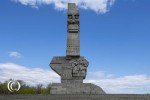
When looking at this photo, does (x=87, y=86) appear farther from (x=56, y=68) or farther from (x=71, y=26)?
(x=71, y=26)

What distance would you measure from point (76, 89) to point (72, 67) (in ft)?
4.95

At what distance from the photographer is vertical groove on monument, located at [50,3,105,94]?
24.0 meters

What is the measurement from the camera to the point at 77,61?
979 inches

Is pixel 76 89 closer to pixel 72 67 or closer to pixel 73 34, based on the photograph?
pixel 72 67

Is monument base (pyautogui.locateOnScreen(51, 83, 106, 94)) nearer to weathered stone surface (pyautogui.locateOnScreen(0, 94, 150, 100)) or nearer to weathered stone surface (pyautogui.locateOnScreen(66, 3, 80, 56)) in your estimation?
weathered stone surface (pyautogui.locateOnScreen(0, 94, 150, 100))

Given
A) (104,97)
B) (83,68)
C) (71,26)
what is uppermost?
(71,26)

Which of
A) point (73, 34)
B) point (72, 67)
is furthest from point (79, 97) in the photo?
point (73, 34)

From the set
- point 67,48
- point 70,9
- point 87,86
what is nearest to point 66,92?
point 87,86

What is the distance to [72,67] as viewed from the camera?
2480 centimetres

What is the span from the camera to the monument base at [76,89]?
23880 mm

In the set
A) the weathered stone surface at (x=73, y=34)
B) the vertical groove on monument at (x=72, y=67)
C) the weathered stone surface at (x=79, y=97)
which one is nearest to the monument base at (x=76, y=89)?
the vertical groove on monument at (x=72, y=67)

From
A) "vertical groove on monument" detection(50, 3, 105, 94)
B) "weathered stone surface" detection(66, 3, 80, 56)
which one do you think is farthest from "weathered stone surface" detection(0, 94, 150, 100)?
"weathered stone surface" detection(66, 3, 80, 56)

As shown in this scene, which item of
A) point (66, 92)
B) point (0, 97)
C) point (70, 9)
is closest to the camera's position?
point (0, 97)

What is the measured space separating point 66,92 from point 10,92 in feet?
10.8
